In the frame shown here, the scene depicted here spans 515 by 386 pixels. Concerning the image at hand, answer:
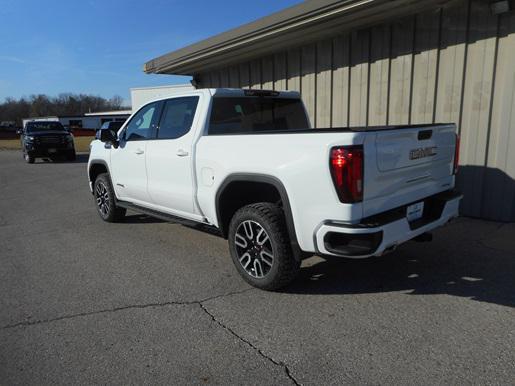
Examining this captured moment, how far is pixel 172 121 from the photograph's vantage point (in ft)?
16.6

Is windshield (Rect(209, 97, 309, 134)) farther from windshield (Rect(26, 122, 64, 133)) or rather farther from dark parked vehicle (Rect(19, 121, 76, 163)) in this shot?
windshield (Rect(26, 122, 64, 133))

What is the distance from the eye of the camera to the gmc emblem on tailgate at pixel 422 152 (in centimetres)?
364

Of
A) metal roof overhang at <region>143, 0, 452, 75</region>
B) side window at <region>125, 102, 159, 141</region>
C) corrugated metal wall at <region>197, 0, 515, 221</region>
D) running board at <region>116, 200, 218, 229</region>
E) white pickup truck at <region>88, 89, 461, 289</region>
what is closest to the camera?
white pickup truck at <region>88, 89, 461, 289</region>

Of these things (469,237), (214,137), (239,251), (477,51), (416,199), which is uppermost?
(477,51)

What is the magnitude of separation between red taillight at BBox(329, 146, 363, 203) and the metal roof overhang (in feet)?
12.8

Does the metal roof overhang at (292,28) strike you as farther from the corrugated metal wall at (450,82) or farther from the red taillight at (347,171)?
the red taillight at (347,171)

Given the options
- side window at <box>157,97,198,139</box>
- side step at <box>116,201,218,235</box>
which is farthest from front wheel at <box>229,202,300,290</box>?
side window at <box>157,97,198,139</box>

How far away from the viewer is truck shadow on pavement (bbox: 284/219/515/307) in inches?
155

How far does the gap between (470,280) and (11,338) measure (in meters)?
4.09

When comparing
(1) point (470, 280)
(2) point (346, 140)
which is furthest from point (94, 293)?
(1) point (470, 280)

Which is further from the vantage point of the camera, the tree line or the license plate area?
the tree line

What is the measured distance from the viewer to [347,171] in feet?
10.2

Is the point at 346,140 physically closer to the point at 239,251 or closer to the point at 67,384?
the point at 239,251

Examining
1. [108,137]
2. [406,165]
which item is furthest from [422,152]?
[108,137]
